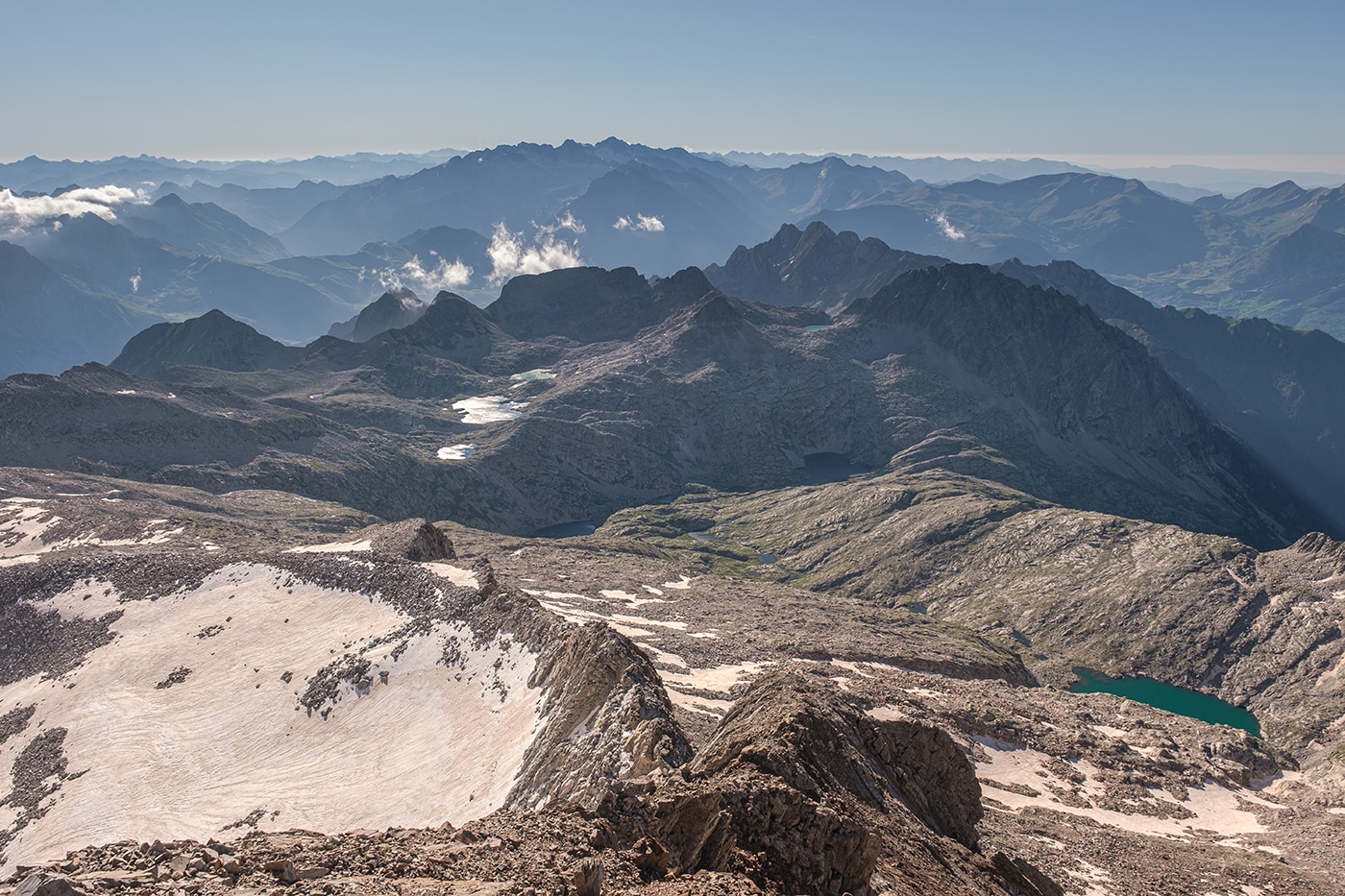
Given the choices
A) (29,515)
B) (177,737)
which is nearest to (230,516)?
(29,515)

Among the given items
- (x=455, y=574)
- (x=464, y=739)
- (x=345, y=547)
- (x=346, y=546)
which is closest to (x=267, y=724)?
(x=464, y=739)

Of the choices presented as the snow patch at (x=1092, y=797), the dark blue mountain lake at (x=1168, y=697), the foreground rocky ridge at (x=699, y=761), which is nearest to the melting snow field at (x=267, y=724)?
the foreground rocky ridge at (x=699, y=761)

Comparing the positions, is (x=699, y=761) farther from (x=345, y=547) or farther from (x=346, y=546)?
(x=346, y=546)

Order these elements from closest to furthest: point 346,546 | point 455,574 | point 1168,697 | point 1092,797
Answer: point 1092,797, point 455,574, point 346,546, point 1168,697

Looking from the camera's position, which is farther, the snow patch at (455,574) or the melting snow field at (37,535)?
the melting snow field at (37,535)

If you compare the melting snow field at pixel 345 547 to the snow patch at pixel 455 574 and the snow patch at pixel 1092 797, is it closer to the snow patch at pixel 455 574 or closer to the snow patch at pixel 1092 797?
the snow patch at pixel 455 574

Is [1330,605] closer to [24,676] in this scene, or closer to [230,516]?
[24,676]

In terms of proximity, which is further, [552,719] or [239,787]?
[239,787]
